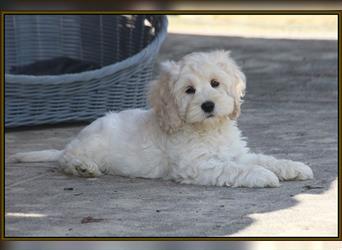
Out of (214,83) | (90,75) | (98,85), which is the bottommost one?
(98,85)

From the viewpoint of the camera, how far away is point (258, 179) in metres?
5.66

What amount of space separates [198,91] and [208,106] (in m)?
0.13

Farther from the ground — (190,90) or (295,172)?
(190,90)

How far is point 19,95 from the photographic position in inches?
325

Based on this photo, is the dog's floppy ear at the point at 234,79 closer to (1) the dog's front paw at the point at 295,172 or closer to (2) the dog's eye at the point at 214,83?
(2) the dog's eye at the point at 214,83

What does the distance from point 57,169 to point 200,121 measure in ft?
4.41

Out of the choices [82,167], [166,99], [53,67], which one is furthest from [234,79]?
[53,67]

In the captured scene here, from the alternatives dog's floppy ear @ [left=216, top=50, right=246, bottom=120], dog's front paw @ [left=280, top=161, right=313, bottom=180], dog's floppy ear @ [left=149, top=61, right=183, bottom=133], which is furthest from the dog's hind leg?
dog's front paw @ [left=280, top=161, right=313, bottom=180]

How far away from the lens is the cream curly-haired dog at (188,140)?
5715 millimetres

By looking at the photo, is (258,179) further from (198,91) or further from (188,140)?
(198,91)

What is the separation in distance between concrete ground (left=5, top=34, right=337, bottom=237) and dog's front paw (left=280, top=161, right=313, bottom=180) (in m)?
0.07

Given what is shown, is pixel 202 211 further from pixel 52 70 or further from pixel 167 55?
pixel 167 55

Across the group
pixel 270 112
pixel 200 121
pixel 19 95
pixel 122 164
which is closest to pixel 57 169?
pixel 122 164

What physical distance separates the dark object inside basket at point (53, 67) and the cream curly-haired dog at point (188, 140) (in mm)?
3503
